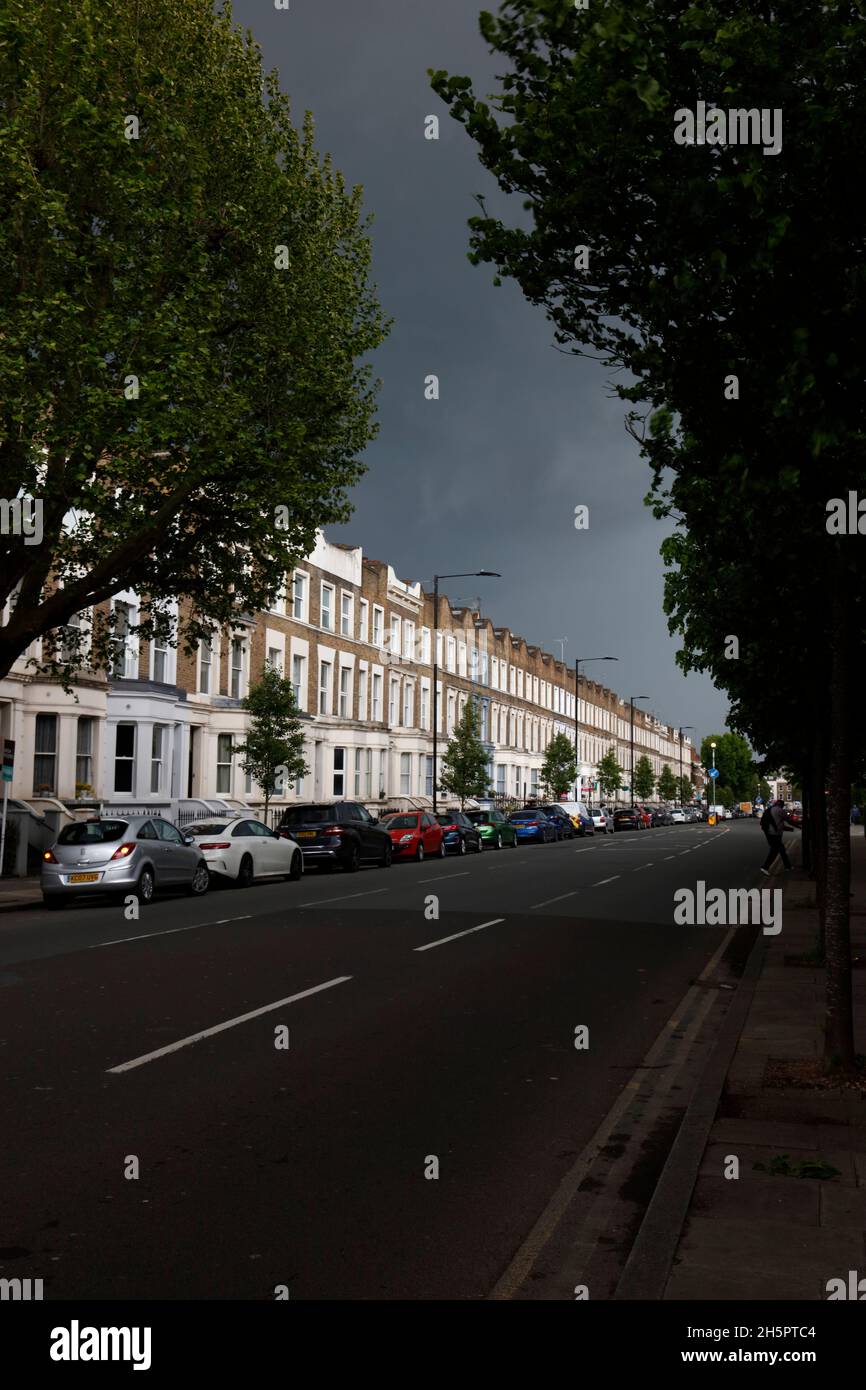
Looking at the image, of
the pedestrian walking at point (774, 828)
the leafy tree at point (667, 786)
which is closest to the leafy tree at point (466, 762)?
the pedestrian walking at point (774, 828)

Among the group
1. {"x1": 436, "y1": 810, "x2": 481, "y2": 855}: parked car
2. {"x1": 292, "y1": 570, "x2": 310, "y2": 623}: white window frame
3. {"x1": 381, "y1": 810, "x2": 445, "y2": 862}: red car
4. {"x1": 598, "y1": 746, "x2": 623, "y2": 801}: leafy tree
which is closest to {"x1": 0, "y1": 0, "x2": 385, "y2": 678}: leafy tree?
{"x1": 381, "y1": 810, "x2": 445, "y2": 862}: red car

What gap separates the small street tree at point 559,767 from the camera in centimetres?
7638

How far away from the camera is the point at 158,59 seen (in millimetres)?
19109

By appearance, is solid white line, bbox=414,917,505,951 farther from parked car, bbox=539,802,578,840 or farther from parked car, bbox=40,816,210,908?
parked car, bbox=539,802,578,840

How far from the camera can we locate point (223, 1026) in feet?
28.7

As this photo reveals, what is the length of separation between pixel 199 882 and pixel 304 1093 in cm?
1558

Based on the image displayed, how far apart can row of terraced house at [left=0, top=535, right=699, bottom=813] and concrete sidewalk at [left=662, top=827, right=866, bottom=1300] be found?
53.7ft

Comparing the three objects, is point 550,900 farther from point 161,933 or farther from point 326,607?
point 326,607

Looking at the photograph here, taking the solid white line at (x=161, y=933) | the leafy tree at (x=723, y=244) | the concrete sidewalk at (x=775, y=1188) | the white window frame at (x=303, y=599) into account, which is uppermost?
the white window frame at (x=303, y=599)

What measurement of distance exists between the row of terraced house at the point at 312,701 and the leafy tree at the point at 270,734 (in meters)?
1.99

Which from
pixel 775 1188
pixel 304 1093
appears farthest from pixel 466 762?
pixel 775 1188

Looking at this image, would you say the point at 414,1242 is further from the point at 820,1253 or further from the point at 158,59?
the point at 158,59

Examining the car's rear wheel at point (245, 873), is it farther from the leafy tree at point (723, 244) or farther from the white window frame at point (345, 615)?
the white window frame at point (345, 615)
